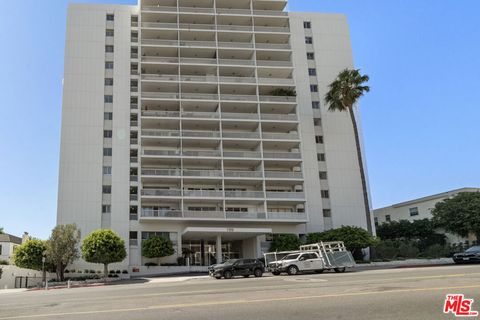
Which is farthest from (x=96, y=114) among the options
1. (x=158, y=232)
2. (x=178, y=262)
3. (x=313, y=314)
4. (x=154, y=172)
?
(x=313, y=314)

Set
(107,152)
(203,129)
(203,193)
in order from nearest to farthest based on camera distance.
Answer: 1. (203,193)
2. (107,152)
3. (203,129)

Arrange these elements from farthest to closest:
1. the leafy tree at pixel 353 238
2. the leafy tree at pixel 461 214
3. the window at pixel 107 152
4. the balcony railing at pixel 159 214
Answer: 1. the leafy tree at pixel 461 214
2. the window at pixel 107 152
3. the balcony railing at pixel 159 214
4. the leafy tree at pixel 353 238

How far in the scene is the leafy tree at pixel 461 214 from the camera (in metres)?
52.8

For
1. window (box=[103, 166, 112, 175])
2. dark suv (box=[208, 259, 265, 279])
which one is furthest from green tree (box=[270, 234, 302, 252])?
window (box=[103, 166, 112, 175])

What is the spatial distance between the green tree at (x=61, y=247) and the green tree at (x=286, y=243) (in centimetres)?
2218

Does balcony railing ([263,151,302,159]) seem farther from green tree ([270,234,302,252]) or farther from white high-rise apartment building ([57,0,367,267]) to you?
green tree ([270,234,302,252])

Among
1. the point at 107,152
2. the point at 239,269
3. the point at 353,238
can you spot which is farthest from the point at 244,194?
the point at 239,269

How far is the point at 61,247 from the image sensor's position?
39.5 m

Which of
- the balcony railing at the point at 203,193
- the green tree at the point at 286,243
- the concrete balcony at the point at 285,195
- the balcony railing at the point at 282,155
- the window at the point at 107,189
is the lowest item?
the green tree at the point at 286,243

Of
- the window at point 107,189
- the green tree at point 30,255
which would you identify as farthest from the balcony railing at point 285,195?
the green tree at point 30,255

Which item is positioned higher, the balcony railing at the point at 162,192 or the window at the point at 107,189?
the window at the point at 107,189

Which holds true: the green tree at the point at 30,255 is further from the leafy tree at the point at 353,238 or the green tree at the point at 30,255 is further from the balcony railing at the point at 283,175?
the leafy tree at the point at 353,238

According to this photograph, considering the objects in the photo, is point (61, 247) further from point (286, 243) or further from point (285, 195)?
point (285, 195)

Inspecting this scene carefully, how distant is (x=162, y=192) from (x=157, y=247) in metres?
6.78
